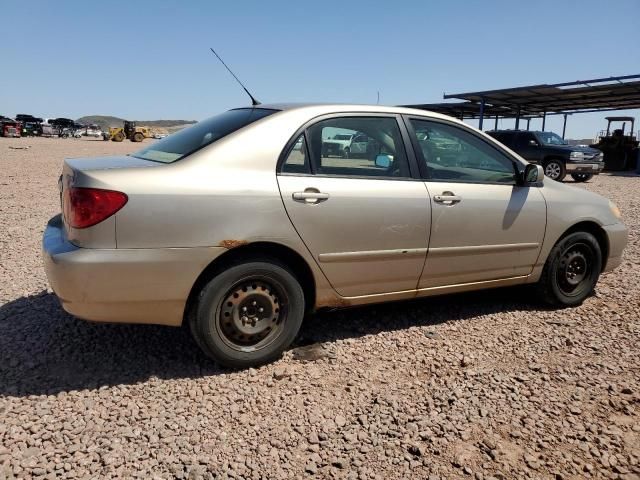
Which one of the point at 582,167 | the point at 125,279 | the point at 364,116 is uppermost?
the point at 364,116

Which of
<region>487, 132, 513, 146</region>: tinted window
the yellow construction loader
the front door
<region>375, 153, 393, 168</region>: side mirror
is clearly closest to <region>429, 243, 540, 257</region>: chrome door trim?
the front door

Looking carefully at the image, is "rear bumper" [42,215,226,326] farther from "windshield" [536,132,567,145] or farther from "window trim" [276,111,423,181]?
"windshield" [536,132,567,145]

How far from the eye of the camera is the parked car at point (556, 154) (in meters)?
16.4

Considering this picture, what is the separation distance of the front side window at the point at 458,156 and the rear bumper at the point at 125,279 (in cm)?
175

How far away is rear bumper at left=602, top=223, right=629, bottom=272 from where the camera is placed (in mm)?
4406

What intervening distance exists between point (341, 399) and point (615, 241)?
3.15 metres

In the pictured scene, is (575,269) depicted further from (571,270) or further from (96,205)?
(96,205)

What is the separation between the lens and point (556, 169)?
16797 millimetres

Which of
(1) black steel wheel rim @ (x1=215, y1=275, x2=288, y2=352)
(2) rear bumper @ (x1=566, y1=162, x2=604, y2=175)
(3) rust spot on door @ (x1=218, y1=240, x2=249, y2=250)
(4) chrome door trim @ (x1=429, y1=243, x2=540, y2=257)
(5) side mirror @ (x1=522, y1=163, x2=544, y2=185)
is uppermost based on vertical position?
(5) side mirror @ (x1=522, y1=163, x2=544, y2=185)

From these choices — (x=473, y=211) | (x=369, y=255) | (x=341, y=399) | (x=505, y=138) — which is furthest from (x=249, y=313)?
(x=505, y=138)

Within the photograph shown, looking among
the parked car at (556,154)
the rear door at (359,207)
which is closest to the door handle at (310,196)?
the rear door at (359,207)

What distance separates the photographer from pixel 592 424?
2609mm

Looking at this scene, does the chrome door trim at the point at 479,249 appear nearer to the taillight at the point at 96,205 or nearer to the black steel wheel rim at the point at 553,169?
the taillight at the point at 96,205

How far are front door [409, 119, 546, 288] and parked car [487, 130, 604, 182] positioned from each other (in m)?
13.9
